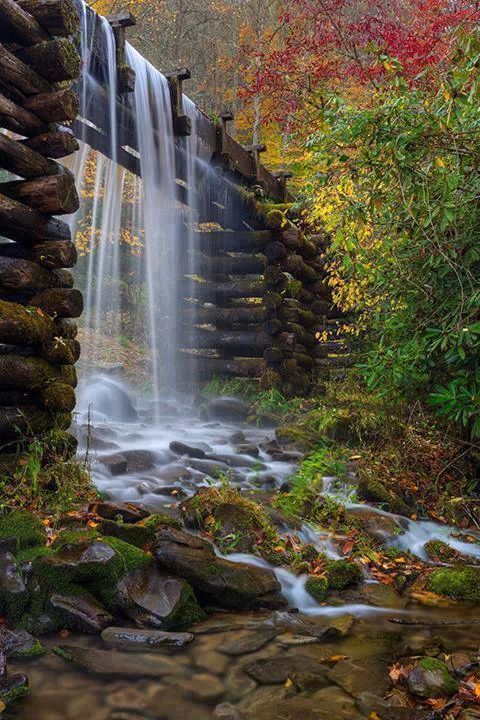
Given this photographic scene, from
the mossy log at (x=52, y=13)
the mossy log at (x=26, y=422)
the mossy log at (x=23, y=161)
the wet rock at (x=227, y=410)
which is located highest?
the mossy log at (x=52, y=13)

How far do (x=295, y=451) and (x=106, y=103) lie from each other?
541 cm

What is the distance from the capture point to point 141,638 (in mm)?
3422

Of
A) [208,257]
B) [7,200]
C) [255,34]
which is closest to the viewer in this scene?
[7,200]

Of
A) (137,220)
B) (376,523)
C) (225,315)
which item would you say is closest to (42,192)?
(376,523)

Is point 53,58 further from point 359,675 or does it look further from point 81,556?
point 359,675

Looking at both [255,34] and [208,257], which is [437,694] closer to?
[208,257]

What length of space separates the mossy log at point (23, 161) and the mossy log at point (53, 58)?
742mm

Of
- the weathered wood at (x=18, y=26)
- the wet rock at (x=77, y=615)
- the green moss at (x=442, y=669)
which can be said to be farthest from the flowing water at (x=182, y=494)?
the weathered wood at (x=18, y=26)

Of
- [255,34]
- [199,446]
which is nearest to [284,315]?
[199,446]

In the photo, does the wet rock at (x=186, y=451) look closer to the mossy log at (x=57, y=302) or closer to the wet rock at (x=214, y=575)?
the mossy log at (x=57, y=302)

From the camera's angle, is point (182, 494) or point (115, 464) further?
point (115, 464)

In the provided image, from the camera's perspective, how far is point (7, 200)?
5.27 m

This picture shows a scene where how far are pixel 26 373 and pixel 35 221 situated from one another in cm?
144

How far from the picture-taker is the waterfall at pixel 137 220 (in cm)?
810
